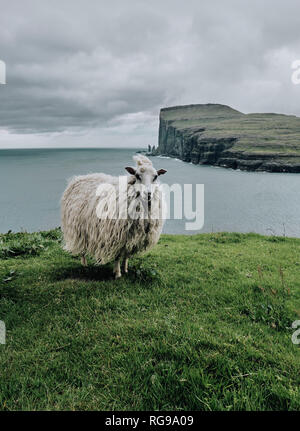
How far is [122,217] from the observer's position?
17.1ft

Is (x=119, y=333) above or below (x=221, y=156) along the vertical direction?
below

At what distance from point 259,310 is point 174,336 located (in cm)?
169

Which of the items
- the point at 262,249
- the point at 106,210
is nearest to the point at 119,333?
the point at 106,210

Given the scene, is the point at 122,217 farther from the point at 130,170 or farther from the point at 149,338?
the point at 149,338

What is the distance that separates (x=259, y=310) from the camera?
400 centimetres

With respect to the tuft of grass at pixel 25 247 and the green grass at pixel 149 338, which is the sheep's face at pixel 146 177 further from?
the tuft of grass at pixel 25 247

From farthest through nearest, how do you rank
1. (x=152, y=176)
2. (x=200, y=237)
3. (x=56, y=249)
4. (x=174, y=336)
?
(x=200, y=237) → (x=56, y=249) → (x=152, y=176) → (x=174, y=336)

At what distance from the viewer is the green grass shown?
7.95ft

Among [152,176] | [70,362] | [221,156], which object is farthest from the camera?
[221,156]

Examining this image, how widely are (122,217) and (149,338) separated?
2.61m

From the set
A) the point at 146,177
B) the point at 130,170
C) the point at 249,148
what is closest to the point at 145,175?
the point at 146,177

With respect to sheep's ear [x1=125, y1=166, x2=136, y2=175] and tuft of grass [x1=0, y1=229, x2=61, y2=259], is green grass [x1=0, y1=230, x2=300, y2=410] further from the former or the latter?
sheep's ear [x1=125, y1=166, x2=136, y2=175]

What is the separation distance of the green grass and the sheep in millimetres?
683
